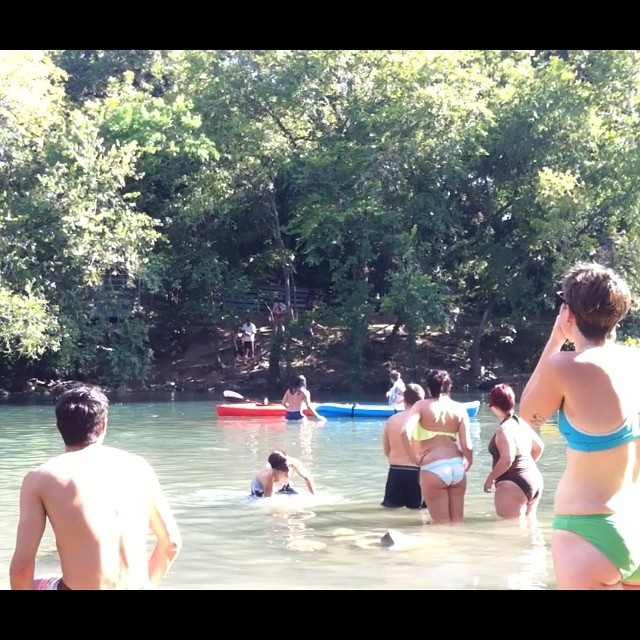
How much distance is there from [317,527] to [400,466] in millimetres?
1037

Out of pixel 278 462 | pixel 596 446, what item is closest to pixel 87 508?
pixel 596 446

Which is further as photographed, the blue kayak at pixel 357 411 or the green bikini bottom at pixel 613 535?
the blue kayak at pixel 357 411

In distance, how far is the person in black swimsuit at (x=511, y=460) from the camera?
9078mm

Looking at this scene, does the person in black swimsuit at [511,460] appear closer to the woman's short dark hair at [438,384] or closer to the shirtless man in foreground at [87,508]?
the woman's short dark hair at [438,384]

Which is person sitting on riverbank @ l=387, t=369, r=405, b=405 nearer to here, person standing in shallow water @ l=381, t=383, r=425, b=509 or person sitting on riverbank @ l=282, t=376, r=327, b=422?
person sitting on riverbank @ l=282, t=376, r=327, b=422

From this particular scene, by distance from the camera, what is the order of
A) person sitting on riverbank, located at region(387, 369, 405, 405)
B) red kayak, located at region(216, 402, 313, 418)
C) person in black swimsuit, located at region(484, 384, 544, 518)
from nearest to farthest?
person in black swimsuit, located at region(484, 384, 544, 518) → person sitting on riverbank, located at region(387, 369, 405, 405) → red kayak, located at region(216, 402, 313, 418)

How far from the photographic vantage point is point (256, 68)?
33.2 metres

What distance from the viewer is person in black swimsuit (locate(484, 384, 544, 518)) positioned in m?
9.08

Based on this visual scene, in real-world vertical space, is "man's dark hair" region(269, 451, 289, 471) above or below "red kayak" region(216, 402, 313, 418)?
above

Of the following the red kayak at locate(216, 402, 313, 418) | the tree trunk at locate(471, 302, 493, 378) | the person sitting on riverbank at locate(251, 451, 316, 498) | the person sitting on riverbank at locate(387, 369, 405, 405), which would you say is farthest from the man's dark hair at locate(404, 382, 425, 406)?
the tree trunk at locate(471, 302, 493, 378)

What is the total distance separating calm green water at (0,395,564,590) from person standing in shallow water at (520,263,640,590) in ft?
15.0

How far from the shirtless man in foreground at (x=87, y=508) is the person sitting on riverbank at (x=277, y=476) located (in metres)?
7.16

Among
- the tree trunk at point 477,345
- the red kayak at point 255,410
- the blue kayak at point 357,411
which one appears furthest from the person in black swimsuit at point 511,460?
the tree trunk at point 477,345

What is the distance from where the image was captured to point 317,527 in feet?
34.7
